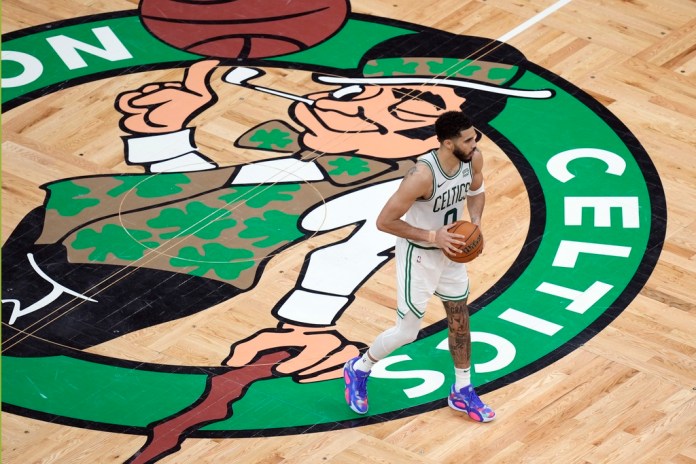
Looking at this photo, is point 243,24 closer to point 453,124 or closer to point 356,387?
point 356,387

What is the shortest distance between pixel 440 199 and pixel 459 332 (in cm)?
76

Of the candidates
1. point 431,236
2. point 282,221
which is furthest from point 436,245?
point 282,221

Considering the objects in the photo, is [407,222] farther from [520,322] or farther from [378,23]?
[378,23]

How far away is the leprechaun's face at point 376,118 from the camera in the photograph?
31.3ft

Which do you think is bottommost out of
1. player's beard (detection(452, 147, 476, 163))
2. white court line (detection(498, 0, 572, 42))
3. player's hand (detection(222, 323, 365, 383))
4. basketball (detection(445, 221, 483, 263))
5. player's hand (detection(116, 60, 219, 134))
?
white court line (detection(498, 0, 572, 42))

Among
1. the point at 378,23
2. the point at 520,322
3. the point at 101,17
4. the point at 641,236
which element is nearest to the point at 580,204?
the point at 641,236

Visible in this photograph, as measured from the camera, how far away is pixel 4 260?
336 inches

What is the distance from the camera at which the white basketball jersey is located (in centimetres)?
658

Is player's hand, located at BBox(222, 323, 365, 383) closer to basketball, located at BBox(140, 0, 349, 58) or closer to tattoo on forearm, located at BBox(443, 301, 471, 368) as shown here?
tattoo on forearm, located at BBox(443, 301, 471, 368)

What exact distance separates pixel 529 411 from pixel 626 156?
2739mm

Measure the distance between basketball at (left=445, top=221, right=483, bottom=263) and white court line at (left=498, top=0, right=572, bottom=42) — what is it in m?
4.36

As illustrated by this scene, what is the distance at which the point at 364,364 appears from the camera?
23.5 feet

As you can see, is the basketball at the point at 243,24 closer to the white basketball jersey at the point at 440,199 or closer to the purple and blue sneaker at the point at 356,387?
the purple and blue sneaker at the point at 356,387

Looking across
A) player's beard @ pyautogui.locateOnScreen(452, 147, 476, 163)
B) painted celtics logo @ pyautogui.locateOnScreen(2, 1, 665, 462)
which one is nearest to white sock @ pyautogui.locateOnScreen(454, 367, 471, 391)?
painted celtics logo @ pyautogui.locateOnScreen(2, 1, 665, 462)
